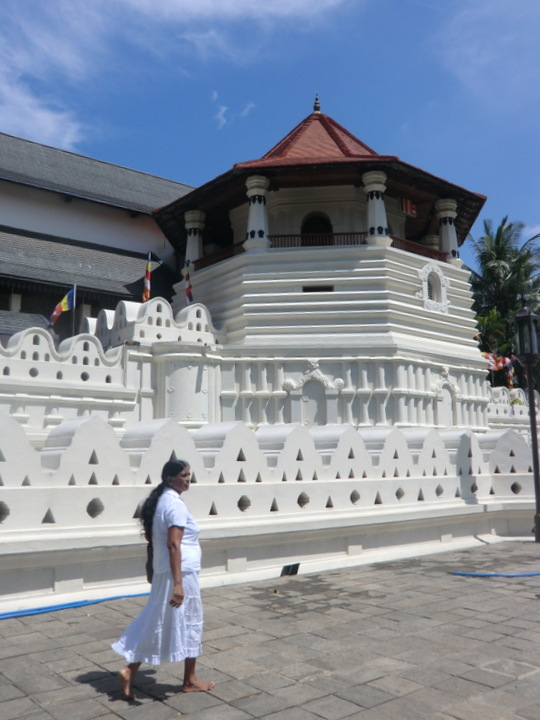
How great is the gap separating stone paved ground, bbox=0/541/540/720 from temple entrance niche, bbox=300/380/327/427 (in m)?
9.56

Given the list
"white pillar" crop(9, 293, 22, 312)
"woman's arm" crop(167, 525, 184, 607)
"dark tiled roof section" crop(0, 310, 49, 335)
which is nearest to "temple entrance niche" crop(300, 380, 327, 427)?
"dark tiled roof section" crop(0, 310, 49, 335)

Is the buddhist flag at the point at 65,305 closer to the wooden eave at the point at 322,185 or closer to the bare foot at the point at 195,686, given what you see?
the wooden eave at the point at 322,185

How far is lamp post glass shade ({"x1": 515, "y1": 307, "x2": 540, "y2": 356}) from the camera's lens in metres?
11.8

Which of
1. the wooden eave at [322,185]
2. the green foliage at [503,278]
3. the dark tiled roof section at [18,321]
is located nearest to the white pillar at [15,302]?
the dark tiled roof section at [18,321]

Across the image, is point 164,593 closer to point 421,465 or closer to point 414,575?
point 414,575

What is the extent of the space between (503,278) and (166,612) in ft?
110

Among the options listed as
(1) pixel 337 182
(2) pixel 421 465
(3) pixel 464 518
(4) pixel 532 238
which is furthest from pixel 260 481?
(4) pixel 532 238

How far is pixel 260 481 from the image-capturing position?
28.4 feet

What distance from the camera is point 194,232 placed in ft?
68.4

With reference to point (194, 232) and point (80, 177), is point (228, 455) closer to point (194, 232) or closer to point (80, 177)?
point (194, 232)

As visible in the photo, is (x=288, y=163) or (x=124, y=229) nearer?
(x=288, y=163)

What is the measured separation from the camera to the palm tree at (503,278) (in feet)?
111

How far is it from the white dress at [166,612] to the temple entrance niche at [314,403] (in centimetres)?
1265

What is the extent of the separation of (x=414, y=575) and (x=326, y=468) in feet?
6.31
